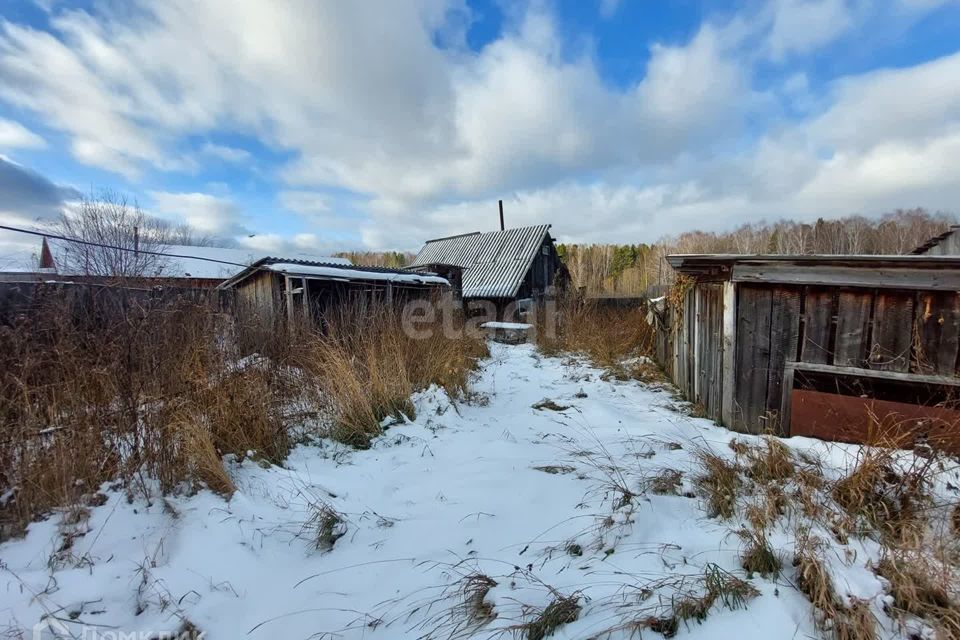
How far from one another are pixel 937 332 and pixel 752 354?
4.70ft

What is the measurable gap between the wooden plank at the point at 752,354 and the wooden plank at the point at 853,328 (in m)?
0.58

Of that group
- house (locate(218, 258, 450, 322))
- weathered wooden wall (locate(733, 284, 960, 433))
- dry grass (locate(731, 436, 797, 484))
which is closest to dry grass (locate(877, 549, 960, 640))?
dry grass (locate(731, 436, 797, 484))

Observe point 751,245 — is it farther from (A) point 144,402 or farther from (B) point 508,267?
(A) point 144,402

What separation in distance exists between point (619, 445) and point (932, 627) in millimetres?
2230

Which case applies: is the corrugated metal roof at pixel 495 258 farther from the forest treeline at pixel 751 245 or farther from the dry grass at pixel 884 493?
the dry grass at pixel 884 493

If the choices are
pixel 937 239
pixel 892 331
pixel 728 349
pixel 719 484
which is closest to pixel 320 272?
pixel 728 349

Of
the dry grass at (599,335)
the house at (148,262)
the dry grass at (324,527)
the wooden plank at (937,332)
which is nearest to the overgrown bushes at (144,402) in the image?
the dry grass at (324,527)

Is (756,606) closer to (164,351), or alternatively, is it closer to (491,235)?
(164,351)

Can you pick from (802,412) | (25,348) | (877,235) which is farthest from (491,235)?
(877,235)

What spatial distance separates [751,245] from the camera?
3103 cm

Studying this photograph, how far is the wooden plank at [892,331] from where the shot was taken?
3.54m

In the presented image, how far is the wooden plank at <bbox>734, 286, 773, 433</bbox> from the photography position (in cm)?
411

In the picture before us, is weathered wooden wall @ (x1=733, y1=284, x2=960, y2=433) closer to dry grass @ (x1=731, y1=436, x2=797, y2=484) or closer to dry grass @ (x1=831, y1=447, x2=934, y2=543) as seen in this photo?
dry grass @ (x1=731, y1=436, x2=797, y2=484)

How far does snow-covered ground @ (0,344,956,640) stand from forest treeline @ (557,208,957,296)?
74.6ft
